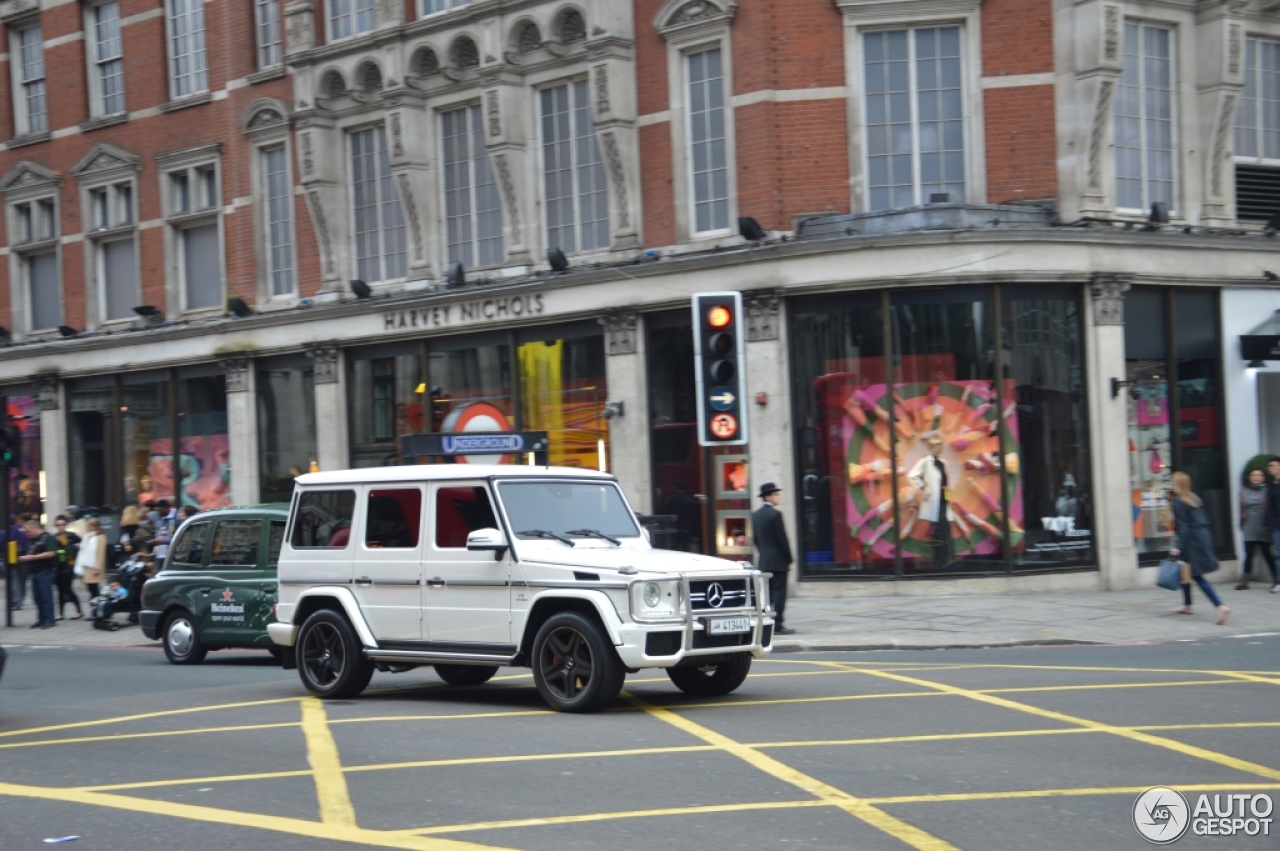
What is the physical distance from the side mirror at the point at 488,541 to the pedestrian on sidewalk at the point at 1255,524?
45.4ft

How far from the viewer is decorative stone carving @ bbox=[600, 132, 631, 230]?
2372cm

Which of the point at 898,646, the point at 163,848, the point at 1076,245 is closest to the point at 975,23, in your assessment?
the point at 1076,245

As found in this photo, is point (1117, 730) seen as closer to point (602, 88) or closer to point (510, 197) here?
point (602, 88)

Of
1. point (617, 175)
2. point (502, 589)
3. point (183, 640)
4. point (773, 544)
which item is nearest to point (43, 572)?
point (183, 640)

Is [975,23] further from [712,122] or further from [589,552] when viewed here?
[589,552]

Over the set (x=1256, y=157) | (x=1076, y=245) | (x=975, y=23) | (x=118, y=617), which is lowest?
(x=118, y=617)

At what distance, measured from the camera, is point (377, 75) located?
27094mm

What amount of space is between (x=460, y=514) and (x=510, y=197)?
14154 mm

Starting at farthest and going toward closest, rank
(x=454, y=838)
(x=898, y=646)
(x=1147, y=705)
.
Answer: (x=898, y=646) → (x=1147, y=705) → (x=454, y=838)

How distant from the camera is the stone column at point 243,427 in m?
29.3

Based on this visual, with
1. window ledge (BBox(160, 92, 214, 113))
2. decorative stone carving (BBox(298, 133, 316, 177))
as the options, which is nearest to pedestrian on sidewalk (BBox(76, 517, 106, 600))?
decorative stone carving (BBox(298, 133, 316, 177))

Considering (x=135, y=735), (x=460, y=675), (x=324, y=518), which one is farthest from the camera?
(x=460, y=675)

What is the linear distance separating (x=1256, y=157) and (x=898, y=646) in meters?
11.8

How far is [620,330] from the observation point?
23.8m
